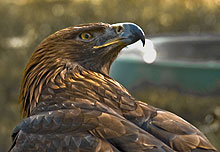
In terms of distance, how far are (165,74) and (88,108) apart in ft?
8.54

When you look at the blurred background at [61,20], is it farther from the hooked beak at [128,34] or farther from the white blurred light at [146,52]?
the hooked beak at [128,34]

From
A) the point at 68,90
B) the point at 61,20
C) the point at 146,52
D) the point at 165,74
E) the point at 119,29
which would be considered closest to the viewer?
the point at 68,90

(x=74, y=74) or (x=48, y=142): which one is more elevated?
(x=74, y=74)

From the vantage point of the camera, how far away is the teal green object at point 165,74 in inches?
213

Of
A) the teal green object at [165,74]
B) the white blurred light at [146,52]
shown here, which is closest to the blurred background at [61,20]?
the white blurred light at [146,52]

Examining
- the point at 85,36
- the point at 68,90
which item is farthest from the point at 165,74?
the point at 68,90

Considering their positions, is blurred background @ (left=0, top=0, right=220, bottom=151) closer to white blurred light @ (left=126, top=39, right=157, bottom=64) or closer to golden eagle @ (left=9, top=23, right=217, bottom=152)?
white blurred light @ (left=126, top=39, right=157, bottom=64)

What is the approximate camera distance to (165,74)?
17.9 ft

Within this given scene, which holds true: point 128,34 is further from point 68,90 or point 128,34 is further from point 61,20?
point 61,20

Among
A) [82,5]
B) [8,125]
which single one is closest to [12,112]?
[8,125]

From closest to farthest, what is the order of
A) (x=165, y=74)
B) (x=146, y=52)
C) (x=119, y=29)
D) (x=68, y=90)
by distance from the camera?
(x=68, y=90) < (x=119, y=29) < (x=165, y=74) < (x=146, y=52)

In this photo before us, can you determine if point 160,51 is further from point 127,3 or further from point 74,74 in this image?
point 127,3

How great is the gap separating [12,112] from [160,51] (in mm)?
3065

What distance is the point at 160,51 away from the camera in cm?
620
